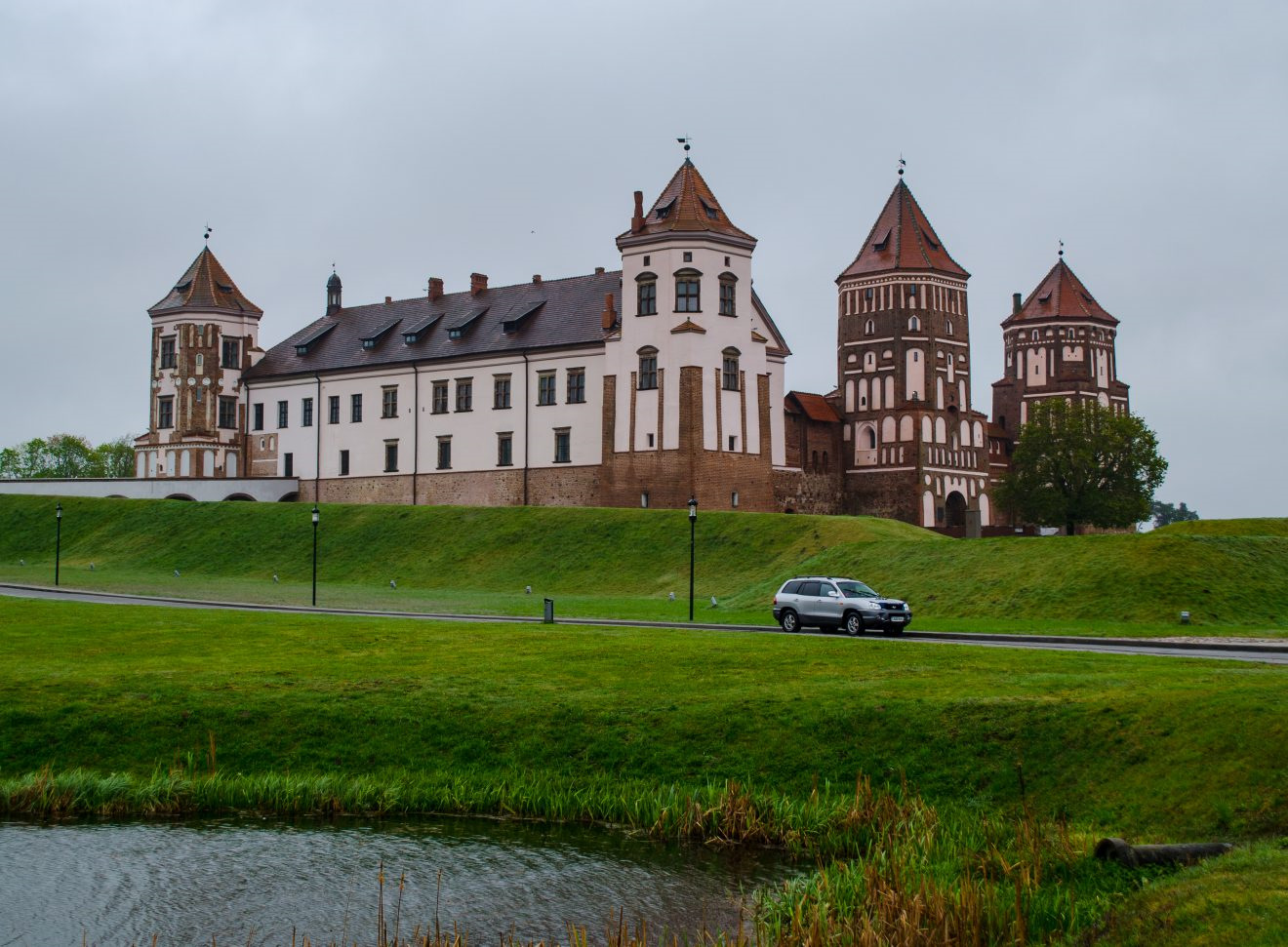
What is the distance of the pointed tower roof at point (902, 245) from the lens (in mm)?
98125

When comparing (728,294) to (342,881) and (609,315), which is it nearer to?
(609,315)

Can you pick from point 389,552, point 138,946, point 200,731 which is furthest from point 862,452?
point 138,946

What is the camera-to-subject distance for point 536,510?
6688 centimetres

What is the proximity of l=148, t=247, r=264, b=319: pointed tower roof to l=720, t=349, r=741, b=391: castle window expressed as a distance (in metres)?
34.2

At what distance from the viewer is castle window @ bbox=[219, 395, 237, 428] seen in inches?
3428

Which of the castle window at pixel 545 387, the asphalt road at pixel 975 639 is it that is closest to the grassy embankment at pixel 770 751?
the asphalt road at pixel 975 639

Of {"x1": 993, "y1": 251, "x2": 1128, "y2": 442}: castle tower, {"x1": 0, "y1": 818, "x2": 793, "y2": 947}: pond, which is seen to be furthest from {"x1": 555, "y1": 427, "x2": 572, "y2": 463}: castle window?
{"x1": 0, "y1": 818, "x2": 793, "y2": 947}: pond

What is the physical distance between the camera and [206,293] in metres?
86.9

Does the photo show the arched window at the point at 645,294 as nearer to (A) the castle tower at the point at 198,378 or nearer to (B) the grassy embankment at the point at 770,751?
(A) the castle tower at the point at 198,378

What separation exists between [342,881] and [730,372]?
185ft

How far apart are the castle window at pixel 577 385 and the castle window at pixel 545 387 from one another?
112cm

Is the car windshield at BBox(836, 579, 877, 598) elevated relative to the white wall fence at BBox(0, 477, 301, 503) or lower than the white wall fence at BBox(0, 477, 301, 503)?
lower

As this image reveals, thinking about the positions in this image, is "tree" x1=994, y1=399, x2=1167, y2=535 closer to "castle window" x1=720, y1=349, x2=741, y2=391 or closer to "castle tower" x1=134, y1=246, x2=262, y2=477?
"castle window" x1=720, y1=349, x2=741, y2=391

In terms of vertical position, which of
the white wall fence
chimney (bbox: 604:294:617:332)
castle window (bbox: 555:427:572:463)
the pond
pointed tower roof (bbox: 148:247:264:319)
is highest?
pointed tower roof (bbox: 148:247:264:319)
